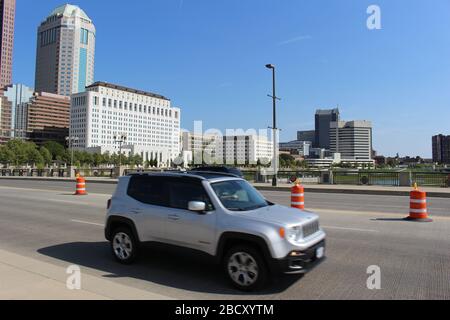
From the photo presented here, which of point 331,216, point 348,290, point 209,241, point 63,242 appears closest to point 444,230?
point 331,216

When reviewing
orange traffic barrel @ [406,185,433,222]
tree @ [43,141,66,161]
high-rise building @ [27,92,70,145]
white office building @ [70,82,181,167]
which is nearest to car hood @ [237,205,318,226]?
orange traffic barrel @ [406,185,433,222]

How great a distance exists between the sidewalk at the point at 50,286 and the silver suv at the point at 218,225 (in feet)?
3.69

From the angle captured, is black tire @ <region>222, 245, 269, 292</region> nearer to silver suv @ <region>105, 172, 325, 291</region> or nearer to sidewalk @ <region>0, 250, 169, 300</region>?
silver suv @ <region>105, 172, 325, 291</region>

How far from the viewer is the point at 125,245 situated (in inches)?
281

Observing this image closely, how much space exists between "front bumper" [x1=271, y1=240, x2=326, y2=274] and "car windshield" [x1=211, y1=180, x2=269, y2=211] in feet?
3.76

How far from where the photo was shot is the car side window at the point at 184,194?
632 cm

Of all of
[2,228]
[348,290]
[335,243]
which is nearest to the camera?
[348,290]

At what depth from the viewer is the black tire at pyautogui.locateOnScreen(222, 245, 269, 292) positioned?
17.9 ft

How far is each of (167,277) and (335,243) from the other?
4.15 m

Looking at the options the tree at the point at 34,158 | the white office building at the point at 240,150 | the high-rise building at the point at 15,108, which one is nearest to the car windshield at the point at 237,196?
the tree at the point at 34,158

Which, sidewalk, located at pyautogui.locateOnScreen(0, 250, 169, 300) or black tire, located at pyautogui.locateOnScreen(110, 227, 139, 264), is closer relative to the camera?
sidewalk, located at pyautogui.locateOnScreen(0, 250, 169, 300)

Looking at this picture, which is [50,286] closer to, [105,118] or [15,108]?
[105,118]

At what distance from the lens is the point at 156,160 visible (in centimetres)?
19225

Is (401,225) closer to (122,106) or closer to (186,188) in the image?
(186,188)
